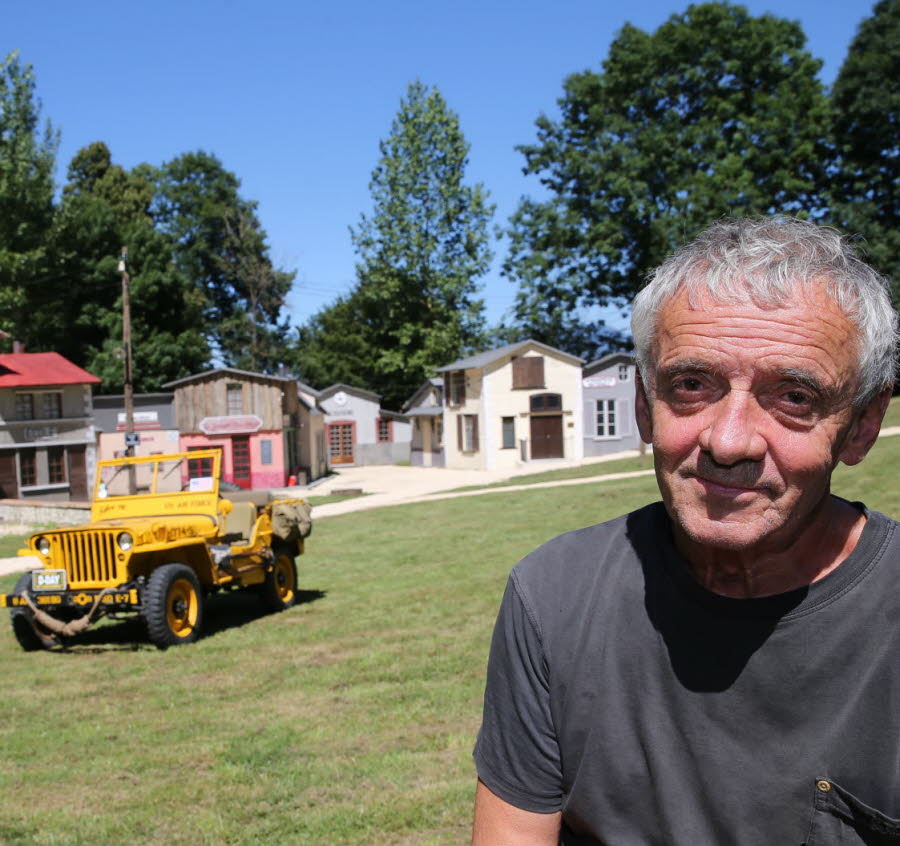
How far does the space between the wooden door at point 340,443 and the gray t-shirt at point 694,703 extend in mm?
52904

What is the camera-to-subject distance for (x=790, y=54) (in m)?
45.4

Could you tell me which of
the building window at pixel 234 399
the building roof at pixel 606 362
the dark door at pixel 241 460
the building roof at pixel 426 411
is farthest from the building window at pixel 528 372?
the dark door at pixel 241 460

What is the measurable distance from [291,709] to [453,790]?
7.81ft

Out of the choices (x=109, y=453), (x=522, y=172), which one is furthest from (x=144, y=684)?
(x=522, y=172)

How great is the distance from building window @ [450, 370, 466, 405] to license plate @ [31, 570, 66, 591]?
34.6 metres

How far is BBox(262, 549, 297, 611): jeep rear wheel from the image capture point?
12047 mm

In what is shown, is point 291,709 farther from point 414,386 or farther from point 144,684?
point 414,386

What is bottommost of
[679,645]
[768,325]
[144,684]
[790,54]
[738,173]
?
[144,684]

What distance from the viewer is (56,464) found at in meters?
36.8

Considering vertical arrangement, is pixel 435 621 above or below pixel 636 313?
below

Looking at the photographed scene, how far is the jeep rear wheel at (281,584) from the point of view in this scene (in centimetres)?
1205

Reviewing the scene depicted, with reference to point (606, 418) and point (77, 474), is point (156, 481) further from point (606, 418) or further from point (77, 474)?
point (606, 418)

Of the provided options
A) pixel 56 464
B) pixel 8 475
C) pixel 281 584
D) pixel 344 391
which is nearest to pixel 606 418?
pixel 344 391

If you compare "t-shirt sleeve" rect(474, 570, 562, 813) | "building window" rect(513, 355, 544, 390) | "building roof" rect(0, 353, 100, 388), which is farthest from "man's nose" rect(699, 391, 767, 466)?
"building window" rect(513, 355, 544, 390)
